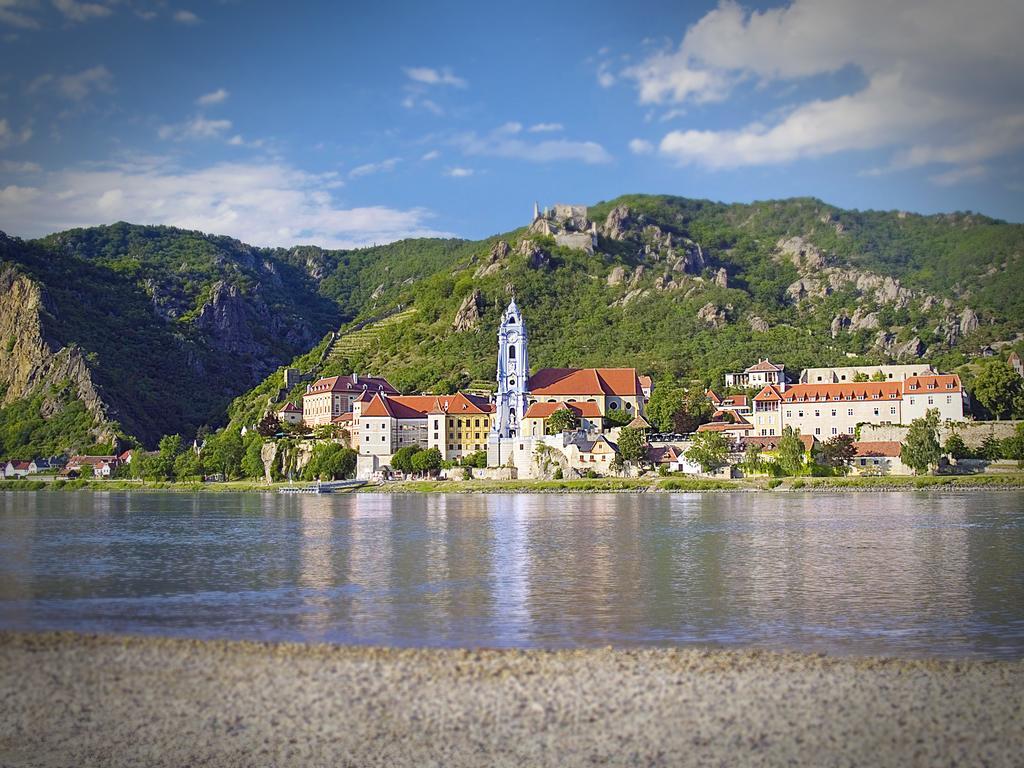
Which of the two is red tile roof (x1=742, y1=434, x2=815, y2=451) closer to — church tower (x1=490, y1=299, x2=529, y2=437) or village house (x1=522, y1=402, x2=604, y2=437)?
village house (x1=522, y1=402, x2=604, y2=437)

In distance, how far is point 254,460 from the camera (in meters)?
91.0

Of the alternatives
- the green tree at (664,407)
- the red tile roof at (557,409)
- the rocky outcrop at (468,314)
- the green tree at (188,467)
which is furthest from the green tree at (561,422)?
the rocky outcrop at (468,314)

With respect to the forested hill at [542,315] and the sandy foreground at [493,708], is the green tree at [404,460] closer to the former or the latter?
the forested hill at [542,315]

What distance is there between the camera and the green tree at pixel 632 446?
72.7 meters

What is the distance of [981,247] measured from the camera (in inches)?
5049

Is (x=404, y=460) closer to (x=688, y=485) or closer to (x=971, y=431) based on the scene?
(x=688, y=485)

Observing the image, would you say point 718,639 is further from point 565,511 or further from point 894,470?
point 894,470

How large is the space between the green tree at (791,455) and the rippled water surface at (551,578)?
1841 cm

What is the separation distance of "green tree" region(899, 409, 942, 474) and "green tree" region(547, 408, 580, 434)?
894 inches

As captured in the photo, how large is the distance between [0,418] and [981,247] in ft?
377

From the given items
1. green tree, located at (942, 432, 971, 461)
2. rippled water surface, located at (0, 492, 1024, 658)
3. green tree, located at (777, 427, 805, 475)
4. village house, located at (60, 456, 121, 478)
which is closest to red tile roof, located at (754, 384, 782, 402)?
green tree, located at (777, 427, 805, 475)

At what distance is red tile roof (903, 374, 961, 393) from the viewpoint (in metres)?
74.6

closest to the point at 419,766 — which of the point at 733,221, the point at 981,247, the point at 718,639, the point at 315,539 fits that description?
the point at 718,639

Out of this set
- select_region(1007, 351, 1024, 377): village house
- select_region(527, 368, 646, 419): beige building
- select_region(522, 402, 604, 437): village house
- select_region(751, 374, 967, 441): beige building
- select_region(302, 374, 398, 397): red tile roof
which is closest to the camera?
select_region(751, 374, 967, 441): beige building
